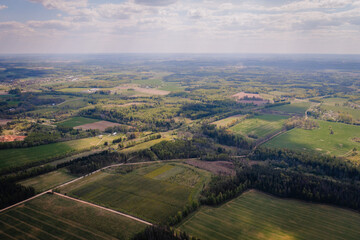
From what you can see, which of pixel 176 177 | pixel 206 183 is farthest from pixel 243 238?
pixel 176 177

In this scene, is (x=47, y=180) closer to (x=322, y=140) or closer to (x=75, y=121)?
(x=75, y=121)

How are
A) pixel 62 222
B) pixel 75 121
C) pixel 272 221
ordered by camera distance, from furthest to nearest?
pixel 75 121 → pixel 272 221 → pixel 62 222

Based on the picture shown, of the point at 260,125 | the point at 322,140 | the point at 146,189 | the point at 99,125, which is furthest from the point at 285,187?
the point at 99,125

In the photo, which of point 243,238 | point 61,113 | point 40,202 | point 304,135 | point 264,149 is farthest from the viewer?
point 61,113

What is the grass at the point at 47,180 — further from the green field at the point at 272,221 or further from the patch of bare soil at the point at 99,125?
the patch of bare soil at the point at 99,125

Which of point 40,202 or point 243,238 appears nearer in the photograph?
point 243,238

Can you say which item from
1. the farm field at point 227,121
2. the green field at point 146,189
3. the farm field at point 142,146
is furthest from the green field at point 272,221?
the farm field at point 227,121

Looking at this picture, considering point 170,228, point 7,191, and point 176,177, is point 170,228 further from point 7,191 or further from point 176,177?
point 7,191
